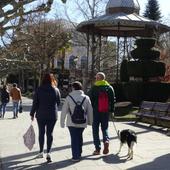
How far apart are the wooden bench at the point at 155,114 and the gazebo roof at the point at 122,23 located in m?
9.92

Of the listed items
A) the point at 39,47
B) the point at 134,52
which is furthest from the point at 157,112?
the point at 39,47

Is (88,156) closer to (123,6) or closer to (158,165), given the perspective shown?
(158,165)

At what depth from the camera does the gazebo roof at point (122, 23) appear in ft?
102

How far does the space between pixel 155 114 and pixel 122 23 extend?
12.0 m

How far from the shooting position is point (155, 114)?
2036 centimetres

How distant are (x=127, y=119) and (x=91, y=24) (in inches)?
367

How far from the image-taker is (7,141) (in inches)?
620

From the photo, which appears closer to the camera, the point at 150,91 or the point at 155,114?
the point at 155,114

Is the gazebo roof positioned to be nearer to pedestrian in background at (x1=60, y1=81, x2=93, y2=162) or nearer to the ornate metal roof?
the ornate metal roof

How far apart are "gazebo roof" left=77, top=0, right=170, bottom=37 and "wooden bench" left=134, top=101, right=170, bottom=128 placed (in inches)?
391

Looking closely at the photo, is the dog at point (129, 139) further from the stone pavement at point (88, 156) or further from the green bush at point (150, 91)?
the green bush at point (150, 91)

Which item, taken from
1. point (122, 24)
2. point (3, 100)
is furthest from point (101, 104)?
point (122, 24)

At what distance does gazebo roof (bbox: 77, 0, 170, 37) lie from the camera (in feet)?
102

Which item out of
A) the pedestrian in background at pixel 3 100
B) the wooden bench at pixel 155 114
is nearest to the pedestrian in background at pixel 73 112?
the wooden bench at pixel 155 114
